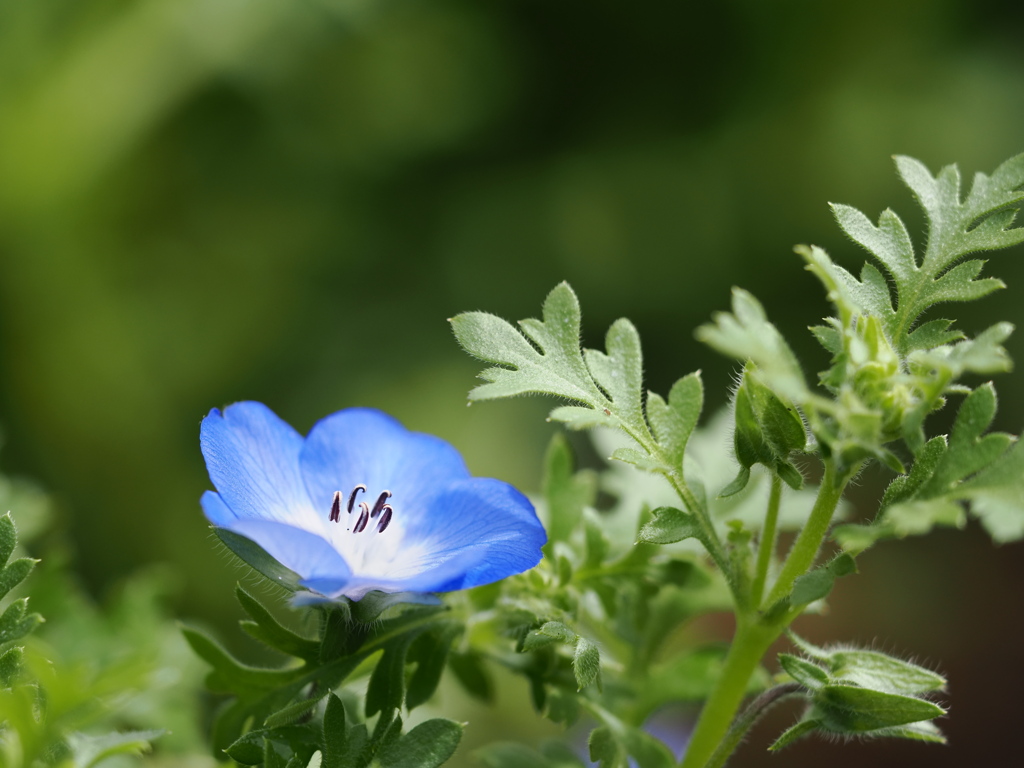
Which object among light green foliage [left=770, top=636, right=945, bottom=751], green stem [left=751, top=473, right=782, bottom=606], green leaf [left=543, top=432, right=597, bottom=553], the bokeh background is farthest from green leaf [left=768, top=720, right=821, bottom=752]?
the bokeh background

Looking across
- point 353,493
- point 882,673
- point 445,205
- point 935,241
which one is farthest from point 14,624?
point 445,205

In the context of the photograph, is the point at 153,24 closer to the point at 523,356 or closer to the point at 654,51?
the point at 654,51

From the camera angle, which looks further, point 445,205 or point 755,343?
point 445,205

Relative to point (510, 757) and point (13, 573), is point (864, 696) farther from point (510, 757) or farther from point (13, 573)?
point (13, 573)

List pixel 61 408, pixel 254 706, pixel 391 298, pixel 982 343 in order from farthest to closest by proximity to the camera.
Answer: pixel 391 298, pixel 61 408, pixel 254 706, pixel 982 343

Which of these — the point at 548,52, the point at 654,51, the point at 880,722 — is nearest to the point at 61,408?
the point at 548,52

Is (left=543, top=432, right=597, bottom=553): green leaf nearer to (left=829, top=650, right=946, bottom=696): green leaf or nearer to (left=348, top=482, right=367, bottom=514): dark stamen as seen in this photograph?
(left=348, top=482, right=367, bottom=514): dark stamen
